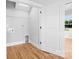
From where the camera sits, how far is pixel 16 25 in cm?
489

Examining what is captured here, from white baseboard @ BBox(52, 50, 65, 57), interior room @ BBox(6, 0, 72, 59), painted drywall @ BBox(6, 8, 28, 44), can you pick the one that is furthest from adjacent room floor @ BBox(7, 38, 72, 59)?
painted drywall @ BBox(6, 8, 28, 44)

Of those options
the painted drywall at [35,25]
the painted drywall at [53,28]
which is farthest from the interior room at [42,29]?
the painted drywall at [35,25]

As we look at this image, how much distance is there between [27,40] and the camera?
17.7 feet

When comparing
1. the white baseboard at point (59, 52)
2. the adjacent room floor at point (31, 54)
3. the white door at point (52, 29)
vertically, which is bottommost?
the adjacent room floor at point (31, 54)

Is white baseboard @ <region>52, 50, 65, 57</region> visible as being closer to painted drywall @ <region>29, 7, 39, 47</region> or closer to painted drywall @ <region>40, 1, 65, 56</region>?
painted drywall @ <region>40, 1, 65, 56</region>

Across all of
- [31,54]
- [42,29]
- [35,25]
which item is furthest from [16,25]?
[31,54]

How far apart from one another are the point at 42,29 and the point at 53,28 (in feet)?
2.31

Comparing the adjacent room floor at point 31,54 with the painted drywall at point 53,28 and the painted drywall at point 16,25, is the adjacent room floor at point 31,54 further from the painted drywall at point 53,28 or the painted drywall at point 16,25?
the painted drywall at point 16,25

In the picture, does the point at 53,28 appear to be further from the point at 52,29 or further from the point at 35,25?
the point at 35,25

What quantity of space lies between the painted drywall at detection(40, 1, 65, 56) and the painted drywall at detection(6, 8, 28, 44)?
1.77m

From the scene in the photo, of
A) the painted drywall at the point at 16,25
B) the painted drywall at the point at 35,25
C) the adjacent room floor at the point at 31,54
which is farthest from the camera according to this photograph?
the painted drywall at the point at 16,25

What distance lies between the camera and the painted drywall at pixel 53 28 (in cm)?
297
